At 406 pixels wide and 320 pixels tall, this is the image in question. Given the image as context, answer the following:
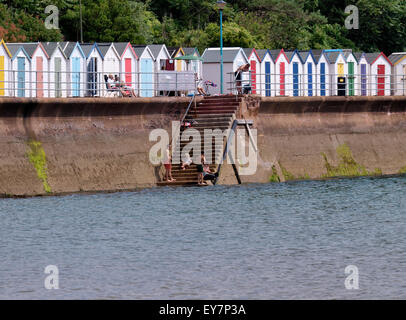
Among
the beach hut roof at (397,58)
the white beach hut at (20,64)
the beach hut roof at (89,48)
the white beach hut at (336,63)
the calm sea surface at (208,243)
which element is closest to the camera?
the calm sea surface at (208,243)

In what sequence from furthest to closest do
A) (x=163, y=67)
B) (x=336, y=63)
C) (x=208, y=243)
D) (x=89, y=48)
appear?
(x=336, y=63)
(x=163, y=67)
(x=89, y=48)
(x=208, y=243)

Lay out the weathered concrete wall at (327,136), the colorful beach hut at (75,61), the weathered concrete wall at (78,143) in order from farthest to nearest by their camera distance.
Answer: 1. the colorful beach hut at (75,61)
2. the weathered concrete wall at (327,136)
3. the weathered concrete wall at (78,143)

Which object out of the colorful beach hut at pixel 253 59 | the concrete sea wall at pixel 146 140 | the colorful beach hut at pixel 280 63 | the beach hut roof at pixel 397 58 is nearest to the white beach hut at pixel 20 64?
the concrete sea wall at pixel 146 140

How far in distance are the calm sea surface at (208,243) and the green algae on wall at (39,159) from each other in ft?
3.18

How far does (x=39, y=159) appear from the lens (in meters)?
39.8

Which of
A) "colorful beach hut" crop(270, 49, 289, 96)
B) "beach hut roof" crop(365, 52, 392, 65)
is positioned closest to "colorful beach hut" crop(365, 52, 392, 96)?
"beach hut roof" crop(365, 52, 392, 65)

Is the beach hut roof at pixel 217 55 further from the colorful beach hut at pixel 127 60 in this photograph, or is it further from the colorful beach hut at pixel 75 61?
the colorful beach hut at pixel 75 61

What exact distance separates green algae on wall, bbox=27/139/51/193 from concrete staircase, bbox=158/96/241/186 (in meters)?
5.25

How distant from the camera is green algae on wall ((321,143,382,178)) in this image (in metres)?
49.2

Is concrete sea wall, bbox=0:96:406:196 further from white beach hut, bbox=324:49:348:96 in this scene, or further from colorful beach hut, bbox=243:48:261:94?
white beach hut, bbox=324:49:348:96

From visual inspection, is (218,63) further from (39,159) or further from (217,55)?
(39,159)

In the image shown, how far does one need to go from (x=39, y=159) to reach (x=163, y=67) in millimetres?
21012

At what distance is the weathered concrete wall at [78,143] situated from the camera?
39250 millimetres

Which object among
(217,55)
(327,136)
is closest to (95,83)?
(327,136)
